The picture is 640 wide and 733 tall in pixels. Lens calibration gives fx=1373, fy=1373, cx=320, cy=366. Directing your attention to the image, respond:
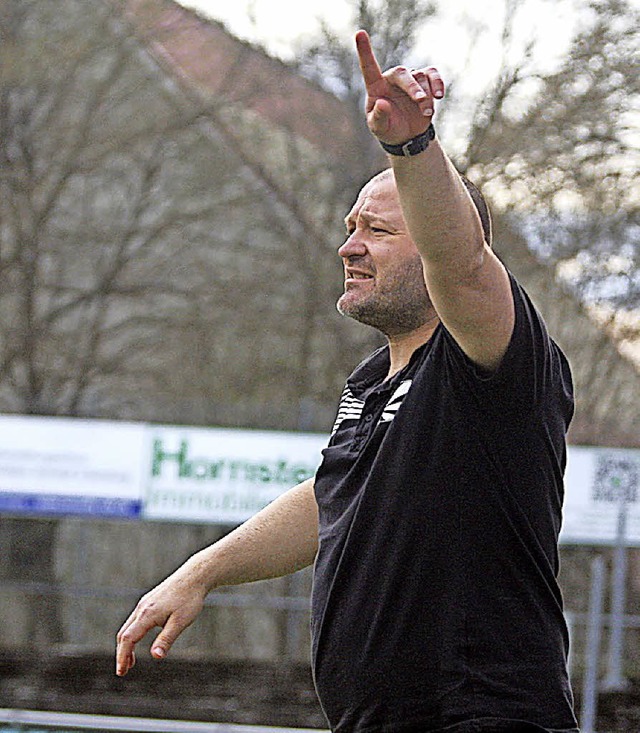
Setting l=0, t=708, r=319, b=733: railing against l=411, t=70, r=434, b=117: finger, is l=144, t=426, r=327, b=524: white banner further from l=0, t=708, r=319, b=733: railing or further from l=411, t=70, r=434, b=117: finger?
l=411, t=70, r=434, b=117: finger

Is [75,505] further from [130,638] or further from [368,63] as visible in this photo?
[368,63]

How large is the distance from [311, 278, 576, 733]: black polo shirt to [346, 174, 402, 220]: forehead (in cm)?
33

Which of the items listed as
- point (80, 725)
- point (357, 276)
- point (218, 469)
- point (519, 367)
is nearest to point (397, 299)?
point (357, 276)

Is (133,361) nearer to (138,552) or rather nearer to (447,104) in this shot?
(138,552)

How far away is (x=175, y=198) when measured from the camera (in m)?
14.9

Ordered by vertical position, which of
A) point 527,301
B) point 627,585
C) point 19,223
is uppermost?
point 19,223

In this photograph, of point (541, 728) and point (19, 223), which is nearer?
point (541, 728)

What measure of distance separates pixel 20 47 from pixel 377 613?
12.9 meters

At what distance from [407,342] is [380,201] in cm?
26

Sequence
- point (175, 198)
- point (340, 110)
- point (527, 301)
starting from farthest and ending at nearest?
point (175, 198)
point (340, 110)
point (527, 301)

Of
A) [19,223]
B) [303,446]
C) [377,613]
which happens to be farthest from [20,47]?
[377,613]

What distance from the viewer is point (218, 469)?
1120cm

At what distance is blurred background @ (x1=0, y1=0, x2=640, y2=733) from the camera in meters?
12.9

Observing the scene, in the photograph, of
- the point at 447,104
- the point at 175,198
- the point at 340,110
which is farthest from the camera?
the point at 175,198
